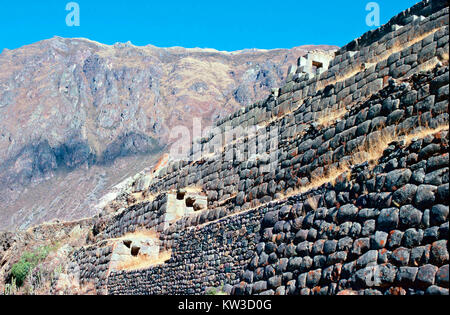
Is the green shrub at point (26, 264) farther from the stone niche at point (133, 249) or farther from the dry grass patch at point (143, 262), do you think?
the dry grass patch at point (143, 262)

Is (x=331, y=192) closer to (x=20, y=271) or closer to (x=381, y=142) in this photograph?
(x=381, y=142)

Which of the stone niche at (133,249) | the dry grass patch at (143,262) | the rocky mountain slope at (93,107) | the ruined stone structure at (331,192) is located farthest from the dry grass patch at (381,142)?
the rocky mountain slope at (93,107)

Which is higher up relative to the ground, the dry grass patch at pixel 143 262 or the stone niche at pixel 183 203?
the stone niche at pixel 183 203

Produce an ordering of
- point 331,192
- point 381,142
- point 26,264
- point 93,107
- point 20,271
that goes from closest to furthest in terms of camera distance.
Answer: point 331,192, point 381,142, point 20,271, point 26,264, point 93,107

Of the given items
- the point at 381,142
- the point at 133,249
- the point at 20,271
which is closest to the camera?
the point at 381,142

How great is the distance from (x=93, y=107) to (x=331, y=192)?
8368 centimetres

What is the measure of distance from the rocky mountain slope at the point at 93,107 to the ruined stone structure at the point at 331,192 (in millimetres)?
48100

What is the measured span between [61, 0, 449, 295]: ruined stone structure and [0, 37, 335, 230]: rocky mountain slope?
158 ft

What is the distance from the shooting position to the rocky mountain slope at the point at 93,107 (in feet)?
233

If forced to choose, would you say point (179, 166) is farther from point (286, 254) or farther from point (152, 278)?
point (286, 254)

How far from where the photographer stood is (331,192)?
8664 mm

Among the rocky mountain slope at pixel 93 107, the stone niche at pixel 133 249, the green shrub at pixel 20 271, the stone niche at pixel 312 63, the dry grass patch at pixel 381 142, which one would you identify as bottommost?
the green shrub at pixel 20 271

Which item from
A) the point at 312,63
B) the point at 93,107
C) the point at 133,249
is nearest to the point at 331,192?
the point at 312,63

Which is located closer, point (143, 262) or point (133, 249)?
point (143, 262)
